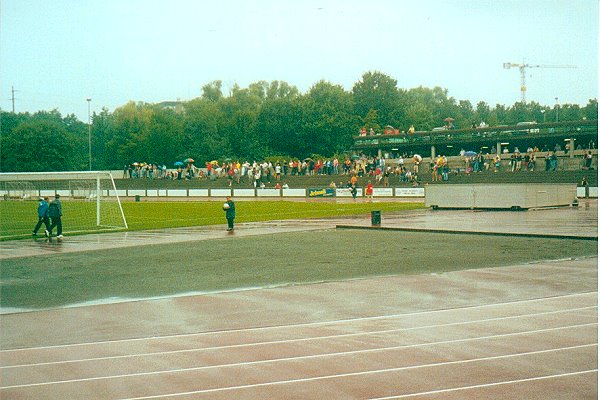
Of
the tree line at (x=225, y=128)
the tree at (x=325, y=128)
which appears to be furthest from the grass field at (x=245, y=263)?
the tree at (x=325, y=128)

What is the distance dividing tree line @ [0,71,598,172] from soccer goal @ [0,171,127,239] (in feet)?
40.3

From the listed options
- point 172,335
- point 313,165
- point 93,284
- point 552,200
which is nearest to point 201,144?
point 313,165

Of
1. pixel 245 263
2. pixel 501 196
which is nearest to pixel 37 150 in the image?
pixel 501 196

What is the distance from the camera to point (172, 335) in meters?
11.2

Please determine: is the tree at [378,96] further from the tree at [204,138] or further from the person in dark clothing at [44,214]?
the person in dark clothing at [44,214]

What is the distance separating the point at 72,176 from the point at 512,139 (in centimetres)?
4678

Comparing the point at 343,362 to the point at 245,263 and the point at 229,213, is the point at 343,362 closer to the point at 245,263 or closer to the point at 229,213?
the point at 245,263

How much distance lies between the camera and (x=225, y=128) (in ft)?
296

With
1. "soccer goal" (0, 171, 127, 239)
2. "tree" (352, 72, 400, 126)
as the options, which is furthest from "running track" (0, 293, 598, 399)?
"tree" (352, 72, 400, 126)

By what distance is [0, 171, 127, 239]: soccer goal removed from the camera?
32.6 m

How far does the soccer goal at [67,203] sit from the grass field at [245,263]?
946 centimetres

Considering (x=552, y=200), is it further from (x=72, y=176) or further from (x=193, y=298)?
(x=193, y=298)

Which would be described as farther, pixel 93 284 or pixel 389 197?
pixel 389 197

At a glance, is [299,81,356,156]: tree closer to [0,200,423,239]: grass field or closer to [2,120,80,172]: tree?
[2,120,80,172]: tree
